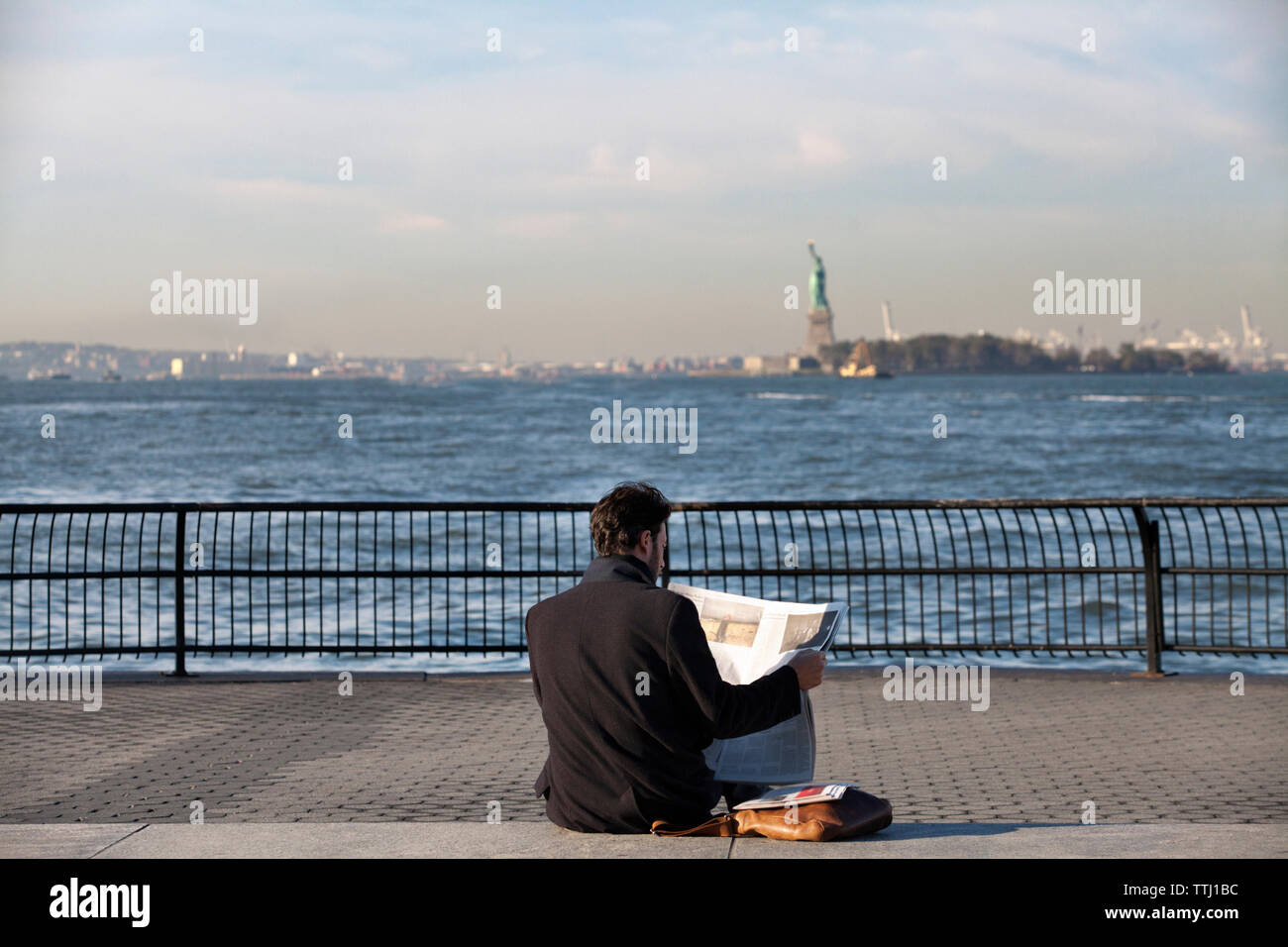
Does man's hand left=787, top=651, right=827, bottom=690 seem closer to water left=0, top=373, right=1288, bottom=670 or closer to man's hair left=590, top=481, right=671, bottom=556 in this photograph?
man's hair left=590, top=481, right=671, bottom=556

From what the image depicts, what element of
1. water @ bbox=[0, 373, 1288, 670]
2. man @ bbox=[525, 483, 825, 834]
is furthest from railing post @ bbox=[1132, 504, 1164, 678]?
man @ bbox=[525, 483, 825, 834]

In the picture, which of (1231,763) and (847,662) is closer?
(1231,763)

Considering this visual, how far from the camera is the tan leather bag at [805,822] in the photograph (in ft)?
16.1

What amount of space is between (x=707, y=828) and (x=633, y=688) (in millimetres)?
596

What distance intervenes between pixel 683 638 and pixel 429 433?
75.4m

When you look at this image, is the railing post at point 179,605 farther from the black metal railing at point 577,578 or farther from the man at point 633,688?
the man at point 633,688

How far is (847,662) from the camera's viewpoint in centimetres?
1302

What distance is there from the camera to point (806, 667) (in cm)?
496

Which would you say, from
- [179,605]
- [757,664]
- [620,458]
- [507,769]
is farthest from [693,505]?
[620,458]

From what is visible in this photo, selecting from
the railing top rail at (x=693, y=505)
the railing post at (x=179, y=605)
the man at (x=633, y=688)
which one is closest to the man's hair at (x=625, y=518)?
the man at (x=633, y=688)
